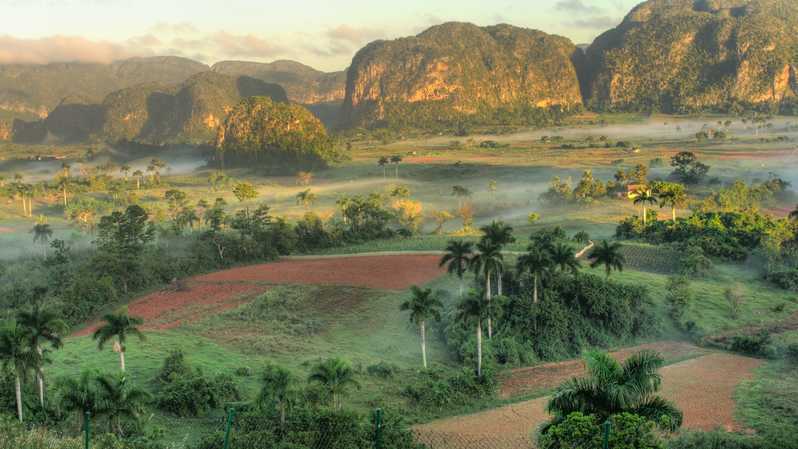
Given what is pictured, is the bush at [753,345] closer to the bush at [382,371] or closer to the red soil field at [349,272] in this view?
the bush at [382,371]

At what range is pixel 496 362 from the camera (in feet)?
118

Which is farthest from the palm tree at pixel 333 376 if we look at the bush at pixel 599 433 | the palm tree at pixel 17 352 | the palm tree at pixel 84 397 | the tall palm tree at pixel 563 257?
the tall palm tree at pixel 563 257

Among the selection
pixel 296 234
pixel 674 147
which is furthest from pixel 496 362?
pixel 674 147

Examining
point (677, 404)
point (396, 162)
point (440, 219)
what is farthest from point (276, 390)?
point (396, 162)

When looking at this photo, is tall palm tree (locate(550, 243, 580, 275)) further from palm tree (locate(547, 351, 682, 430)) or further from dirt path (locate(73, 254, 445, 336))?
palm tree (locate(547, 351, 682, 430))

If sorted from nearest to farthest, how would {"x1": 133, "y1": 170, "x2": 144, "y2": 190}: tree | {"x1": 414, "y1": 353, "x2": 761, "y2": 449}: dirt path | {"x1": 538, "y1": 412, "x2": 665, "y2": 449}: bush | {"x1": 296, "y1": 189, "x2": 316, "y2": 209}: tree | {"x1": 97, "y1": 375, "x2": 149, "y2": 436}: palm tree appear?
{"x1": 538, "y1": 412, "x2": 665, "y2": 449}: bush
{"x1": 97, "y1": 375, "x2": 149, "y2": 436}: palm tree
{"x1": 414, "y1": 353, "x2": 761, "y2": 449}: dirt path
{"x1": 296, "y1": 189, "x2": 316, "y2": 209}: tree
{"x1": 133, "y1": 170, "x2": 144, "y2": 190}: tree

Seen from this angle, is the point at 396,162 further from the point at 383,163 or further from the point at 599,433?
the point at 599,433

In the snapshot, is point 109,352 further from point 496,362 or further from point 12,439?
point 12,439

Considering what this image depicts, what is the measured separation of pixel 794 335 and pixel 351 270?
3028cm

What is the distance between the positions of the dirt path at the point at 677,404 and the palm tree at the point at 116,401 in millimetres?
9470

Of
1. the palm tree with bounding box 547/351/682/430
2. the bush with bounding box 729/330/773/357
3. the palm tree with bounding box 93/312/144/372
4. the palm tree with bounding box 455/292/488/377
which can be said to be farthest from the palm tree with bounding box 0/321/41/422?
the bush with bounding box 729/330/773/357

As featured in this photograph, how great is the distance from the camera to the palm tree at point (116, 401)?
69.6 ft

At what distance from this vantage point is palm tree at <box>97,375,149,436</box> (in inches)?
835

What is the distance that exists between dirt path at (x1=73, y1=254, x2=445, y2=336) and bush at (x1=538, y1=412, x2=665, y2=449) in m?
33.0
